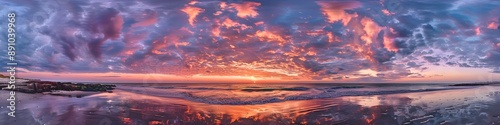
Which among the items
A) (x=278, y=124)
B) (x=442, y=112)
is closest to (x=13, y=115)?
(x=278, y=124)

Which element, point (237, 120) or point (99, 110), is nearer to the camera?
point (237, 120)

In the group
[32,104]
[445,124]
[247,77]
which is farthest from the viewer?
[247,77]

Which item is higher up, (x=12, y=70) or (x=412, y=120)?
(x=12, y=70)

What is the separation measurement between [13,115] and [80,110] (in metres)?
1.92

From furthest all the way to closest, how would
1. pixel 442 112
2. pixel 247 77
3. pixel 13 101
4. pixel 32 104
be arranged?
pixel 247 77 → pixel 32 104 → pixel 442 112 → pixel 13 101

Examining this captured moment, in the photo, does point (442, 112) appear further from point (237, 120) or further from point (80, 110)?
point (80, 110)

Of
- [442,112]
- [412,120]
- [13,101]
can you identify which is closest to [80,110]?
[13,101]

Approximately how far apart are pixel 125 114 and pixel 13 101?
3.36 meters

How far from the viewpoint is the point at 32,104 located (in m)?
11.2

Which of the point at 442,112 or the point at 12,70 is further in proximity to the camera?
the point at 442,112

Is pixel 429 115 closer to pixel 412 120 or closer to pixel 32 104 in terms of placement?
pixel 412 120

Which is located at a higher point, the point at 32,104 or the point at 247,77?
the point at 247,77

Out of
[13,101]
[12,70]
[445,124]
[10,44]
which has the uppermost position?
[10,44]

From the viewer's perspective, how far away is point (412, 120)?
901 cm
